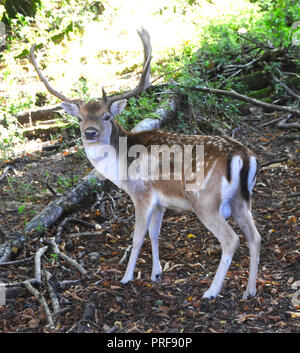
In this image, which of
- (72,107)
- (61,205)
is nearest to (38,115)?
(61,205)

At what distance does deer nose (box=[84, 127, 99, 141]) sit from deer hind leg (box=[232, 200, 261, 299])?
Result: 5.51ft

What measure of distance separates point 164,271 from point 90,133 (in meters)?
1.76

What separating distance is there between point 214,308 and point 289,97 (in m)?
6.73

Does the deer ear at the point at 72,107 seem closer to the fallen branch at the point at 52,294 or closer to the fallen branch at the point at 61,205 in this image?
the fallen branch at the point at 61,205

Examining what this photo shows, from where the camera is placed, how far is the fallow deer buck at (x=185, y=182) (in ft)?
14.4

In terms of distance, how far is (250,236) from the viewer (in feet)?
14.9

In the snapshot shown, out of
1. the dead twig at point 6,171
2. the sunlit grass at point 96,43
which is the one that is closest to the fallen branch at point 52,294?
the dead twig at point 6,171

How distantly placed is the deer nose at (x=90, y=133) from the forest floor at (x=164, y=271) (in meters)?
1.49

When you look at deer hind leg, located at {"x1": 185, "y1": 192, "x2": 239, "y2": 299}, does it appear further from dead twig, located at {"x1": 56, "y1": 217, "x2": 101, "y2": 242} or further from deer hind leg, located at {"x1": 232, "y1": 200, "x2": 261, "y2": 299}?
dead twig, located at {"x1": 56, "y1": 217, "x2": 101, "y2": 242}

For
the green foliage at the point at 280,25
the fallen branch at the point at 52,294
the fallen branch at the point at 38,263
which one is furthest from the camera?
the green foliage at the point at 280,25

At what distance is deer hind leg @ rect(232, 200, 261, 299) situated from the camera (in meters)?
4.43

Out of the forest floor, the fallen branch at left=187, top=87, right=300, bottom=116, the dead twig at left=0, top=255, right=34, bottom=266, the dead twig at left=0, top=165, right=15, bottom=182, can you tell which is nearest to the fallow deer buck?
the forest floor

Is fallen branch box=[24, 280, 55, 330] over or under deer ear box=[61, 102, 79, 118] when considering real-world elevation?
under
